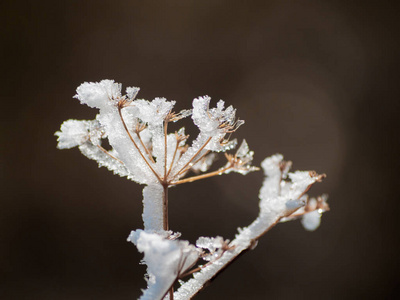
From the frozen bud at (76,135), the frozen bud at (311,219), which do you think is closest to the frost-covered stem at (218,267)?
the frozen bud at (311,219)

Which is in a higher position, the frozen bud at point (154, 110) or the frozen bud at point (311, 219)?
the frozen bud at point (154, 110)

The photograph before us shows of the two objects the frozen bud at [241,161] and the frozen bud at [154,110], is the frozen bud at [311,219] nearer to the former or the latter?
the frozen bud at [241,161]

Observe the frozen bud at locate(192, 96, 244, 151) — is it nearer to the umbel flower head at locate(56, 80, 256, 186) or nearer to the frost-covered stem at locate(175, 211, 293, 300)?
the umbel flower head at locate(56, 80, 256, 186)

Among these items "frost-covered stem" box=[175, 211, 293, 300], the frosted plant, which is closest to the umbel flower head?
the frosted plant

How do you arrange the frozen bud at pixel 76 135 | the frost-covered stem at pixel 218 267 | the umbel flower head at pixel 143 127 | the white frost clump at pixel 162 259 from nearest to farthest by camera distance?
the white frost clump at pixel 162 259 < the frost-covered stem at pixel 218 267 < the umbel flower head at pixel 143 127 < the frozen bud at pixel 76 135

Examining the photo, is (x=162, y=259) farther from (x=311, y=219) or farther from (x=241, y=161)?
(x=311, y=219)

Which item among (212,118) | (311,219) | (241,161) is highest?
(212,118)

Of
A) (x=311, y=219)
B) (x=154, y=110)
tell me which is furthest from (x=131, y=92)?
(x=311, y=219)

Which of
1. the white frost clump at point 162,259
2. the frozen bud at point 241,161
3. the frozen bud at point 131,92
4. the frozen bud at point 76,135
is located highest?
the frozen bud at point 131,92
